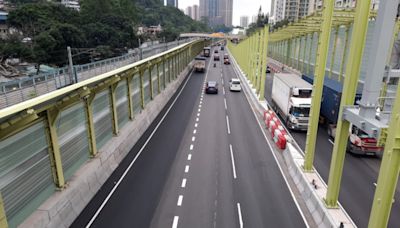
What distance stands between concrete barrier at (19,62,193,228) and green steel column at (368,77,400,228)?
1135 centimetres

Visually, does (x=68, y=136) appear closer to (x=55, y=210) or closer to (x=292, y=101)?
(x=55, y=210)

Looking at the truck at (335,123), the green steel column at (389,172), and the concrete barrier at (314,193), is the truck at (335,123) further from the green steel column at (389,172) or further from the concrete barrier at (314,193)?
the green steel column at (389,172)

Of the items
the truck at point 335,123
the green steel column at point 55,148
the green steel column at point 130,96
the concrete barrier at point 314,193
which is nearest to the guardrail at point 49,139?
the green steel column at point 55,148

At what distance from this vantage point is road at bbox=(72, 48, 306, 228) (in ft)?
40.6

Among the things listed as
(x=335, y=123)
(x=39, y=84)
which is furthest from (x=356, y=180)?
(x=39, y=84)

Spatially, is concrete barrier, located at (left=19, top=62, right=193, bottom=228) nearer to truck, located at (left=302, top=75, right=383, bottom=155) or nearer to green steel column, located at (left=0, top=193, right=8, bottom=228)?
green steel column, located at (left=0, top=193, right=8, bottom=228)

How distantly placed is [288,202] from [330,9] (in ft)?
30.5

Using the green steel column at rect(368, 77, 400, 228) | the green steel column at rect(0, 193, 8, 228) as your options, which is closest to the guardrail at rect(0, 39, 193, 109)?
the green steel column at rect(0, 193, 8, 228)

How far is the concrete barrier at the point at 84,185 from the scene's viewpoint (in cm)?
1109

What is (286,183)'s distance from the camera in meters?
15.5

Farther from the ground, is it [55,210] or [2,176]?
[2,176]

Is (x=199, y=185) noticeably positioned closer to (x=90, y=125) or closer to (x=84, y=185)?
(x=84, y=185)

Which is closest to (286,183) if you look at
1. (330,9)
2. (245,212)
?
(245,212)

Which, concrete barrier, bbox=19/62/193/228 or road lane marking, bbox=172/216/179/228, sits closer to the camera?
concrete barrier, bbox=19/62/193/228
